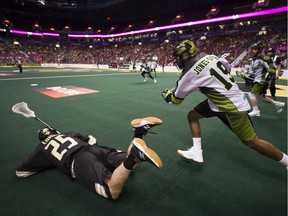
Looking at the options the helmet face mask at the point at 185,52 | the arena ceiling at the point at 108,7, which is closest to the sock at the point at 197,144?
the helmet face mask at the point at 185,52

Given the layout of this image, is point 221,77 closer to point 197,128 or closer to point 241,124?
point 241,124

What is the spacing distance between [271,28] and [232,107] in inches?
1314

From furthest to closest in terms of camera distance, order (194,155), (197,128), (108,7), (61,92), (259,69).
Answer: (108,7)
(61,92)
(259,69)
(197,128)
(194,155)

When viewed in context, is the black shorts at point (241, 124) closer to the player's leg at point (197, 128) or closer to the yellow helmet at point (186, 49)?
the player's leg at point (197, 128)

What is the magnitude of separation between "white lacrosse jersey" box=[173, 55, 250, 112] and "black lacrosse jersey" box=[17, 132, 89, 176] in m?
1.65

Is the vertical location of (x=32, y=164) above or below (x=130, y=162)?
below

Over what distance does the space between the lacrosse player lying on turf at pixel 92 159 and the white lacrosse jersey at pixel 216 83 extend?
0.73m

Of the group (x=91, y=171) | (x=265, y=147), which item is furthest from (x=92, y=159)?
A: (x=265, y=147)

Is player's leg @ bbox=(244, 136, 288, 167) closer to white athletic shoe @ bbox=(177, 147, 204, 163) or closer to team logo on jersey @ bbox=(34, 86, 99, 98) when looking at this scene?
white athletic shoe @ bbox=(177, 147, 204, 163)

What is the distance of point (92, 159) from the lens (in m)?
1.93

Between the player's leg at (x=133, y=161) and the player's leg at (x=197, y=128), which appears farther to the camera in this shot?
the player's leg at (x=197, y=128)

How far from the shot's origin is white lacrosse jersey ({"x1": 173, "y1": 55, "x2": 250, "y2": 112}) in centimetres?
214

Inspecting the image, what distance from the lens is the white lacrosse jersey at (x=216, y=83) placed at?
214 centimetres

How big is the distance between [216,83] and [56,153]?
7.13 ft
